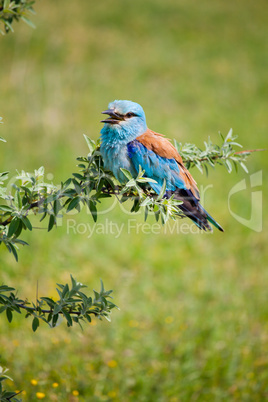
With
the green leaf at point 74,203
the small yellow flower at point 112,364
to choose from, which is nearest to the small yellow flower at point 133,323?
the small yellow flower at point 112,364

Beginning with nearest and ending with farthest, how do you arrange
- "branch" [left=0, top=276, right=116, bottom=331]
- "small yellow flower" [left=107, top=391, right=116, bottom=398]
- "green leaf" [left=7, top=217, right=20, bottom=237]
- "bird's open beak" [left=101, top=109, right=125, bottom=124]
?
"green leaf" [left=7, top=217, right=20, bottom=237] → "branch" [left=0, top=276, right=116, bottom=331] → "bird's open beak" [left=101, top=109, right=125, bottom=124] → "small yellow flower" [left=107, top=391, right=116, bottom=398]

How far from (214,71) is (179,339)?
7.21 m

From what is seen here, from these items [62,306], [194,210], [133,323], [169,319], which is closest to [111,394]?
[133,323]

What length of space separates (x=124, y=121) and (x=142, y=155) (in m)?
0.20

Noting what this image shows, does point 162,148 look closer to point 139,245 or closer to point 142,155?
point 142,155

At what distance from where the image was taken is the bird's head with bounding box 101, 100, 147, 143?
6.34 feet

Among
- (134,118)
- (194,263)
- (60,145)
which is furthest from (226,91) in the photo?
(134,118)

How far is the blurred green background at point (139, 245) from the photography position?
10.9ft

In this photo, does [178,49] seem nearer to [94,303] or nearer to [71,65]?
[71,65]

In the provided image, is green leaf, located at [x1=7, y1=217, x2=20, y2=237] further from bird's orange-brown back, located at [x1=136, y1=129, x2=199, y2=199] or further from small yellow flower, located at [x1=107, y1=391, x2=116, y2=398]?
small yellow flower, located at [x1=107, y1=391, x2=116, y2=398]

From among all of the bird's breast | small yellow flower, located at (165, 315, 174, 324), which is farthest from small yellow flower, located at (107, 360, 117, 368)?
the bird's breast

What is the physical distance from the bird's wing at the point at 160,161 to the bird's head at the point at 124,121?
5cm

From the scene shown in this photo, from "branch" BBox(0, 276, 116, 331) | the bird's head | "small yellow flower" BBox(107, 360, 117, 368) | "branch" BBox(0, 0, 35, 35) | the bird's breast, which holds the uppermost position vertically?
"branch" BBox(0, 0, 35, 35)

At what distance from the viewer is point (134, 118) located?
78.7 inches
